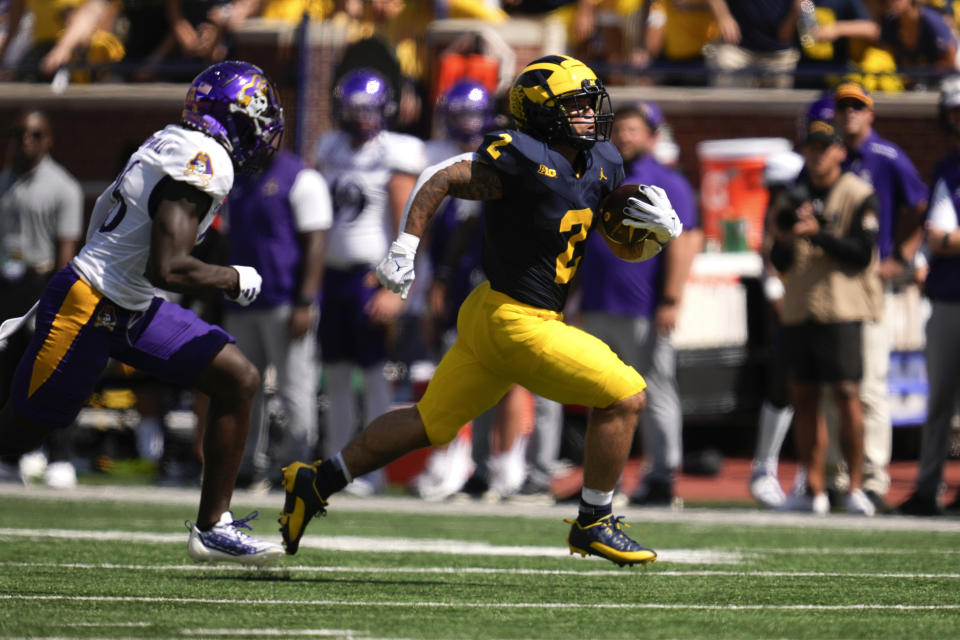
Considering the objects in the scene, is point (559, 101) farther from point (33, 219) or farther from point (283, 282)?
point (33, 219)

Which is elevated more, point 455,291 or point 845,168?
point 845,168

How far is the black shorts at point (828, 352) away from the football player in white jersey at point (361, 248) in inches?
98.2

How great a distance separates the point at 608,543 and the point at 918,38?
8.38m

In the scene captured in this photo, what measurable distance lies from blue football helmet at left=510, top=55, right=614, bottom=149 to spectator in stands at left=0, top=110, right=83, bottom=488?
554cm

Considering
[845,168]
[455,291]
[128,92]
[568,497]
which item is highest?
[128,92]

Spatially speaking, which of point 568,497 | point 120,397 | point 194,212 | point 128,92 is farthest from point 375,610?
point 128,92

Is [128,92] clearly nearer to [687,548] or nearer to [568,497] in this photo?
[568,497]

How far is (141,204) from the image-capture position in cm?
593

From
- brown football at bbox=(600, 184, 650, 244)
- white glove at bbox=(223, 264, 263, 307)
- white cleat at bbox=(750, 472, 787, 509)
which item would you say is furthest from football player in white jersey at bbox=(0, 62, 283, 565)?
white cleat at bbox=(750, 472, 787, 509)

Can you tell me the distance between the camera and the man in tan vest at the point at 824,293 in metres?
9.43

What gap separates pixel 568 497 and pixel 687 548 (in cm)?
286

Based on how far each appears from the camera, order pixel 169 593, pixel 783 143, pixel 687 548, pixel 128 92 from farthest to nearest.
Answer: pixel 128 92, pixel 783 143, pixel 687 548, pixel 169 593

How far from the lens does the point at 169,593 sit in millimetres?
5266

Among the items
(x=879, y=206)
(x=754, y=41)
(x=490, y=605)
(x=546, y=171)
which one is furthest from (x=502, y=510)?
(x=754, y=41)
